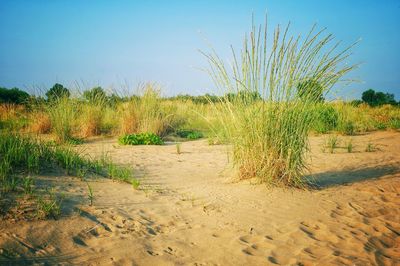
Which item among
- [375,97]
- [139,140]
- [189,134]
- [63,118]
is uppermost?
[375,97]

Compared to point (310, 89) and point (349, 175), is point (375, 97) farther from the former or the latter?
point (310, 89)

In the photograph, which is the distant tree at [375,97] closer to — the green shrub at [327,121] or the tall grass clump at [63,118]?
the green shrub at [327,121]

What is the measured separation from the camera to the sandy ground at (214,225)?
2.44 metres

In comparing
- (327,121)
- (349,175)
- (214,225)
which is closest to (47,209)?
(214,225)

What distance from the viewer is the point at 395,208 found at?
149 inches

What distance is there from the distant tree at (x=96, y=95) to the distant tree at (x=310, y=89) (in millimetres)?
8214

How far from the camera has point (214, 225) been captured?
121 inches

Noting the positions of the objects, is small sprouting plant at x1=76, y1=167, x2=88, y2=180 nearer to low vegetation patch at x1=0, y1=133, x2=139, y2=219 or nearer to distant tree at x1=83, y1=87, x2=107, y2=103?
low vegetation patch at x1=0, y1=133, x2=139, y2=219

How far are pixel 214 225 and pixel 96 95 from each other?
891 centimetres

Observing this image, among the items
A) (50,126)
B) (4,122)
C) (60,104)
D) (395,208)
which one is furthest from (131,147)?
(395,208)

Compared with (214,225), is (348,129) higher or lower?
higher

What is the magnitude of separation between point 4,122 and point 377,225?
9911 mm

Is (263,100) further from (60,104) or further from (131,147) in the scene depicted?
(60,104)

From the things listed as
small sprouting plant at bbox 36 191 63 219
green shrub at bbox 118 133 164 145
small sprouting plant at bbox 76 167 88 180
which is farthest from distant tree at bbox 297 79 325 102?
green shrub at bbox 118 133 164 145
